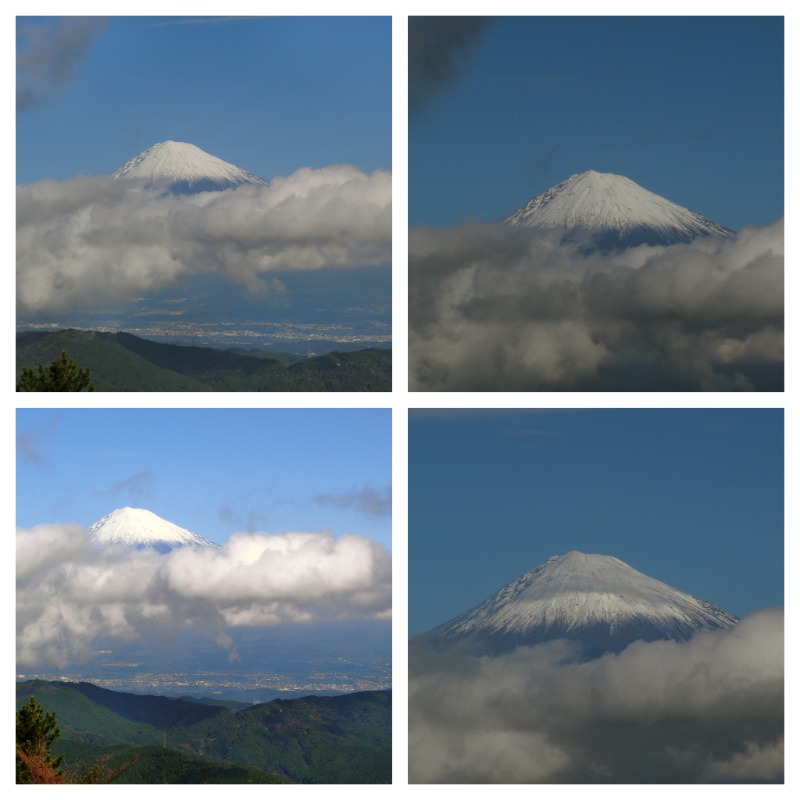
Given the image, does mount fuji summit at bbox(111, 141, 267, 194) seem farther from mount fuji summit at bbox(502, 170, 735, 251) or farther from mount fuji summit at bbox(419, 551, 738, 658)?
mount fuji summit at bbox(419, 551, 738, 658)

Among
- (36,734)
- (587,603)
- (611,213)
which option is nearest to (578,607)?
(587,603)

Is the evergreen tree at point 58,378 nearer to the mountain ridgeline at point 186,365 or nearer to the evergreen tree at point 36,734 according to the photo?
the mountain ridgeline at point 186,365

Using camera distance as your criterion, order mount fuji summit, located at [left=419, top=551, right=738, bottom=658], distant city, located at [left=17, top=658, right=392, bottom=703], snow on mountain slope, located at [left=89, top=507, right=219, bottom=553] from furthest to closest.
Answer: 1. distant city, located at [left=17, top=658, right=392, bottom=703]
2. snow on mountain slope, located at [left=89, top=507, right=219, bottom=553]
3. mount fuji summit, located at [left=419, top=551, right=738, bottom=658]

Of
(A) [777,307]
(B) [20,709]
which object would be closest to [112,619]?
(B) [20,709]

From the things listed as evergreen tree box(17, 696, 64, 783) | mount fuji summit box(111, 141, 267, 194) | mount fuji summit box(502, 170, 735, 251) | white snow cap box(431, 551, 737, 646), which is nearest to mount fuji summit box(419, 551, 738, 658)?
white snow cap box(431, 551, 737, 646)

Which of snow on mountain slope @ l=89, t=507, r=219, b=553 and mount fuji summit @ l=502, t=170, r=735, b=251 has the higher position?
mount fuji summit @ l=502, t=170, r=735, b=251

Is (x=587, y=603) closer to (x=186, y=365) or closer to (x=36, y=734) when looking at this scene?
(x=186, y=365)
